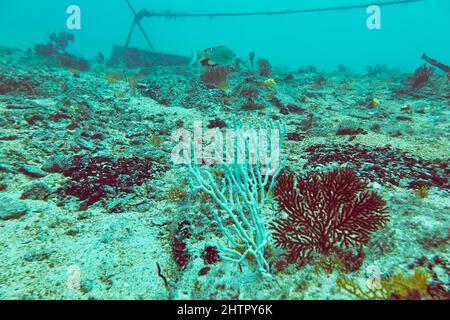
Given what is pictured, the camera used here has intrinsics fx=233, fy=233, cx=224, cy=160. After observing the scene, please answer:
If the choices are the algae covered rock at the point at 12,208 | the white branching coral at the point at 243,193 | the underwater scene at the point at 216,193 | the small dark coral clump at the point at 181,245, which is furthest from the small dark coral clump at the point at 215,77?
the small dark coral clump at the point at 181,245

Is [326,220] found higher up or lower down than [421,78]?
lower down

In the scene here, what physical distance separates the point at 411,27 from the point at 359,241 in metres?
209

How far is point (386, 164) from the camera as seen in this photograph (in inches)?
168

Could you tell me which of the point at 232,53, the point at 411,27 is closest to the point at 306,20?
the point at 411,27

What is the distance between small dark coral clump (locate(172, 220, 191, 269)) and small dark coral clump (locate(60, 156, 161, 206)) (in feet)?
4.81

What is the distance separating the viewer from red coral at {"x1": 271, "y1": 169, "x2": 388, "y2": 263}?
240cm

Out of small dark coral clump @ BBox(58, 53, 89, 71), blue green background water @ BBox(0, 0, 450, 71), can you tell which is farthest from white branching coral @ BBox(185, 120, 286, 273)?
blue green background water @ BBox(0, 0, 450, 71)

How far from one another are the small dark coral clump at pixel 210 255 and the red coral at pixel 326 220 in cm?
69

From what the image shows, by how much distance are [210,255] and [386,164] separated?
12.0 ft

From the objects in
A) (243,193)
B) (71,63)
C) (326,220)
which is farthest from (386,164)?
(71,63)

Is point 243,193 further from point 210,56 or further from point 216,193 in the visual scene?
point 210,56

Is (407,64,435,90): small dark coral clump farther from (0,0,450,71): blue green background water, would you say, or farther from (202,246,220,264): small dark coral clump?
(0,0,450,71): blue green background water

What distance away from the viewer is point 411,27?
150 metres
